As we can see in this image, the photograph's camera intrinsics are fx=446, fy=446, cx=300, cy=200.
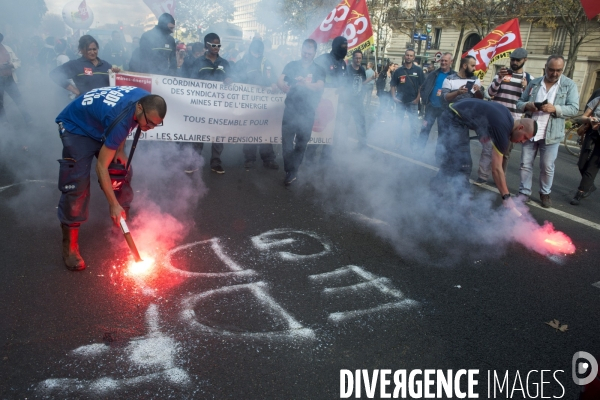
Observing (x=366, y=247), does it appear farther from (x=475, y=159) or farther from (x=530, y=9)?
(x=530, y=9)

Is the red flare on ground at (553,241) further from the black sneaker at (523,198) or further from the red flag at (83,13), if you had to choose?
the red flag at (83,13)

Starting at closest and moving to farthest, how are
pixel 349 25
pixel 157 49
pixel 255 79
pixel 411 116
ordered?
1. pixel 157 49
2. pixel 255 79
3. pixel 349 25
4. pixel 411 116

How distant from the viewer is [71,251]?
3.08 m

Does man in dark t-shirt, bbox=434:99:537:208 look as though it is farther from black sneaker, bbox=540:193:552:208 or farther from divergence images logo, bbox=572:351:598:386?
divergence images logo, bbox=572:351:598:386

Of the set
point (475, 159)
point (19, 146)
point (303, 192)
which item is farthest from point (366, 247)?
point (19, 146)

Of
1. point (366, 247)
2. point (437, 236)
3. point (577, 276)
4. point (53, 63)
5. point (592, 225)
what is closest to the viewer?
point (577, 276)

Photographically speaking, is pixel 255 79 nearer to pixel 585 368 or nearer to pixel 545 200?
pixel 545 200

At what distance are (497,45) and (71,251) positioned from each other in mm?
7090

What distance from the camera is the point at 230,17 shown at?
6.99 meters

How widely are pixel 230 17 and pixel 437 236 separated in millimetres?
4919

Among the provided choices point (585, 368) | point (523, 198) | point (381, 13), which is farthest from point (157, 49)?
point (381, 13)

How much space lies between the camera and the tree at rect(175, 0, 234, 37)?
6.90 m

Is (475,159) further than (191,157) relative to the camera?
Yes

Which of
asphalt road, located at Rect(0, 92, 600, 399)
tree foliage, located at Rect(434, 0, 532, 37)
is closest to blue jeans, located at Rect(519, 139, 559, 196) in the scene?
asphalt road, located at Rect(0, 92, 600, 399)
